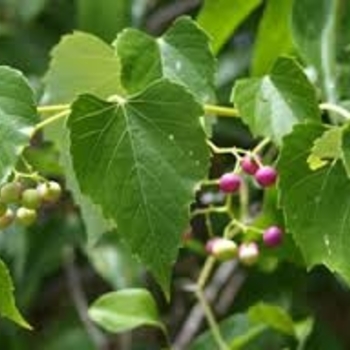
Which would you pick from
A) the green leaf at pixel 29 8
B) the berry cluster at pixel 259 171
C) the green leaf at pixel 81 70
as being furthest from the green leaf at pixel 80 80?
the green leaf at pixel 29 8

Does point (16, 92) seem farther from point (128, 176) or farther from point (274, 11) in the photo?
point (274, 11)

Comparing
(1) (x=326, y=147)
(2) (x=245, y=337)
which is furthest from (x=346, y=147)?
(2) (x=245, y=337)

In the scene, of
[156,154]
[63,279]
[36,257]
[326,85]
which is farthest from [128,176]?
[63,279]

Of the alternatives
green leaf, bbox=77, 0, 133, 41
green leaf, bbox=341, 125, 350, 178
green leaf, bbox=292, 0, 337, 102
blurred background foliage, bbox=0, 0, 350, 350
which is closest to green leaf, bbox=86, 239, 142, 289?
blurred background foliage, bbox=0, 0, 350, 350

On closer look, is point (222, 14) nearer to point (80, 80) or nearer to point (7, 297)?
point (80, 80)

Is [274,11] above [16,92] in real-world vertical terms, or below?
below

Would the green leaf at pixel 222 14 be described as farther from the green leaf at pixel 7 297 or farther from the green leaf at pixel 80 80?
the green leaf at pixel 7 297

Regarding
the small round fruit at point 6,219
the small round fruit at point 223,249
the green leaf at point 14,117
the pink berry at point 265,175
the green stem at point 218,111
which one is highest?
the green leaf at point 14,117

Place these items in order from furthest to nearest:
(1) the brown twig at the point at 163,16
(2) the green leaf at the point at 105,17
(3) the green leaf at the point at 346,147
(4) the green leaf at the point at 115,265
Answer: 1. (1) the brown twig at the point at 163,16
2. (4) the green leaf at the point at 115,265
3. (2) the green leaf at the point at 105,17
4. (3) the green leaf at the point at 346,147
